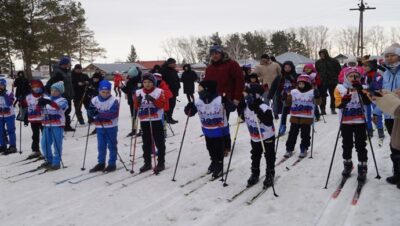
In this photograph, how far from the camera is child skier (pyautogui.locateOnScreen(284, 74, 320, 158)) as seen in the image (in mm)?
6922

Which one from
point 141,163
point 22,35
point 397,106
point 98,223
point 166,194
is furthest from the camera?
point 22,35

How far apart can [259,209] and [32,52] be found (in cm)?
2981

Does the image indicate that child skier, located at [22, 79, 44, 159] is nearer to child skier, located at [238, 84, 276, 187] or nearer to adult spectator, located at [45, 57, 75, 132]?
adult spectator, located at [45, 57, 75, 132]

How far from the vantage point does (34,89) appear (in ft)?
25.3

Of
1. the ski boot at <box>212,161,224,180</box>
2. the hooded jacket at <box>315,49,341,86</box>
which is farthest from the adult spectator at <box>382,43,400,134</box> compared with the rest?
the hooded jacket at <box>315,49,341,86</box>

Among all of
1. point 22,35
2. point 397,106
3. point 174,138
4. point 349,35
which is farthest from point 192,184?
point 349,35

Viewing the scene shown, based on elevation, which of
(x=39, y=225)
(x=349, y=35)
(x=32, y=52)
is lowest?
(x=39, y=225)

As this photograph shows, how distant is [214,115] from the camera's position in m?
5.90

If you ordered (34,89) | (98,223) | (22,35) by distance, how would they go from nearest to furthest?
(98,223), (34,89), (22,35)

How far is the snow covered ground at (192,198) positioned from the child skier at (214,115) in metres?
0.40

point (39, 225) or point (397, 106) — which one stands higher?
point (397, 106)

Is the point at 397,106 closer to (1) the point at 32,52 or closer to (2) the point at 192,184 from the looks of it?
(2) the point at 192,184

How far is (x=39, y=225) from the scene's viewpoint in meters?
4.42

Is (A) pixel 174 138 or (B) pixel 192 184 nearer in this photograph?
(B) pixel 192 184
